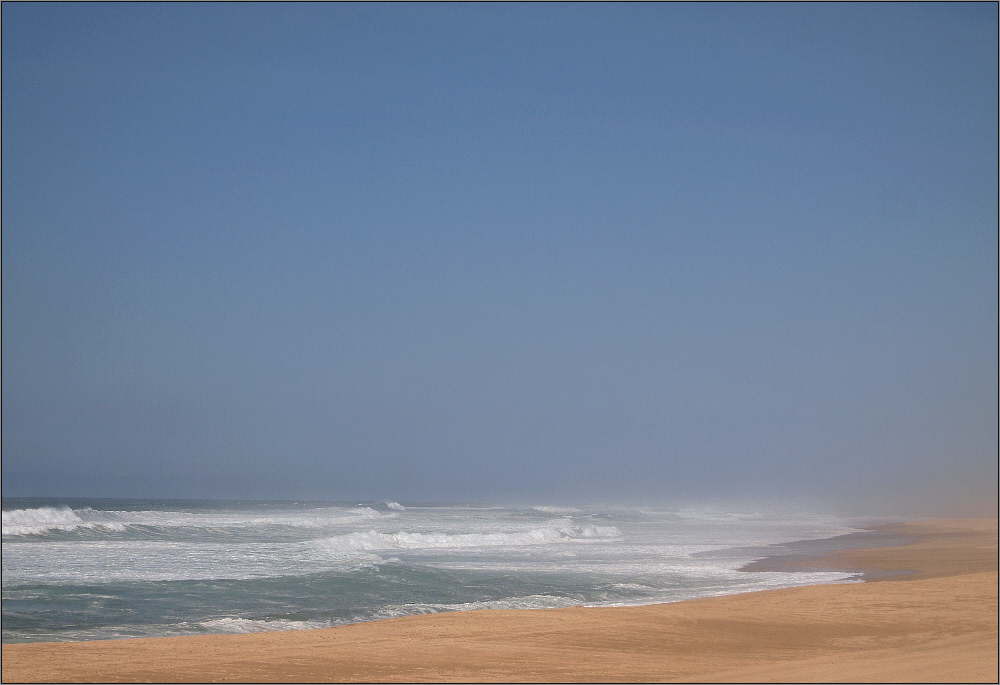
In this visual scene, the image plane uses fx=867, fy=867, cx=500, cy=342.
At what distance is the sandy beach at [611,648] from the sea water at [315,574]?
52.0 inches

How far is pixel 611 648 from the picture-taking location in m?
8.34

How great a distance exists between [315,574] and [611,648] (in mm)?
7395

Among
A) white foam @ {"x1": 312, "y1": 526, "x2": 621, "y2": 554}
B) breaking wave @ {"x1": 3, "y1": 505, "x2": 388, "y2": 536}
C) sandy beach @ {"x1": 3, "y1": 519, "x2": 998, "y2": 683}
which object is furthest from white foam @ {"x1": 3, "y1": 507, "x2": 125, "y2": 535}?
sandy beach @ {"x1": 3, "y1": 519, "x2": 998, "y2": 683}

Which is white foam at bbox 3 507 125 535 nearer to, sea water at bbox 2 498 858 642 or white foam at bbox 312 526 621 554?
sea water at bbox 2 498 858 642

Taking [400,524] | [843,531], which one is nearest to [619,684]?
[843,531]

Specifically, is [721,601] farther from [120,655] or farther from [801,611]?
[120,655]

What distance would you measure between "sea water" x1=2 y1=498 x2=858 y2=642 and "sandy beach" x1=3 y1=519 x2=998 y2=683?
132cm

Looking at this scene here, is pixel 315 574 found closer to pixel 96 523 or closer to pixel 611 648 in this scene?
pixel 611 648

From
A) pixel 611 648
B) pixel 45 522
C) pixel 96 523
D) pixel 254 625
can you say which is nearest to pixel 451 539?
pixel 96 523

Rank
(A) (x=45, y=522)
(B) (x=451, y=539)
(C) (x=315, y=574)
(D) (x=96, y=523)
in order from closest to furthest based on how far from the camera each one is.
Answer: (C) (x=315, y=574) → (B) (x=451, y=539) → (D) (x=96, y=523) → (A) (x=45, y=522)

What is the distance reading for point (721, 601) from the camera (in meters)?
11.2

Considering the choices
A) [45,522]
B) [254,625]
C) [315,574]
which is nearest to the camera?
[254,625]

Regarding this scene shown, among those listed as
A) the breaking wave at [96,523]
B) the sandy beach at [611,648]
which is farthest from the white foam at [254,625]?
the breaking wave at [96,523]

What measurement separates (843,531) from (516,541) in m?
11.1
